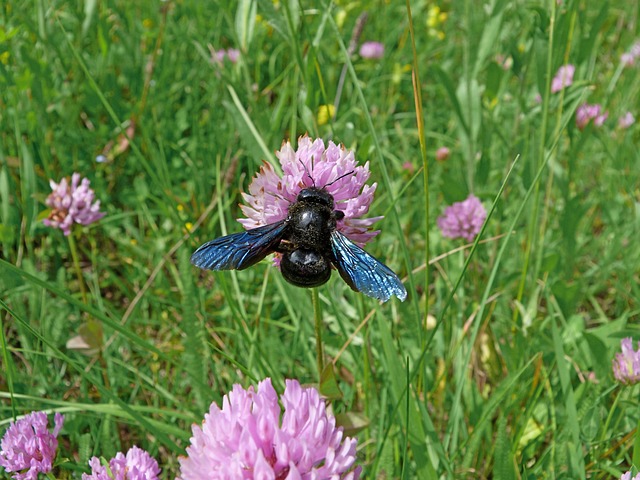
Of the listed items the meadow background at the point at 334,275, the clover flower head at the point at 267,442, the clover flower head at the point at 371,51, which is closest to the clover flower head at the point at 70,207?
the meadow background at the point at 334,275

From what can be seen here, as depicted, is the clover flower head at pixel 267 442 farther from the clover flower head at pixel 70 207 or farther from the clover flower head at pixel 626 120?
the clover flower head at pixel 626 120

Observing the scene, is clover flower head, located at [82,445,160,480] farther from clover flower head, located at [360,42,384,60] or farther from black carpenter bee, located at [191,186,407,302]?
clover flower head, located at [360,42,384,60]

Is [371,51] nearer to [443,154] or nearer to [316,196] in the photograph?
[443,154]

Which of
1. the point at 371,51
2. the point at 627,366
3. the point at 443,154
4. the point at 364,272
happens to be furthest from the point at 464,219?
the point at 371,51

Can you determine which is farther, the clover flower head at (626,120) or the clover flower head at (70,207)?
the clover flower head at (626,120)

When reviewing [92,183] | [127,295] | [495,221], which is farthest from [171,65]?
[495,221]

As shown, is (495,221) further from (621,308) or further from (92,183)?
(92,183)

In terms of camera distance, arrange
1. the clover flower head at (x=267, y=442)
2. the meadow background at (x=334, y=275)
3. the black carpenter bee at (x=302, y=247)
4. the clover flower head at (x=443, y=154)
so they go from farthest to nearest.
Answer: the clover flower head at (x=443, y=154)
the meadow background at (x=334, y=275)
the black carpenter bee at (x=302, y=247)
the clover flower head at (x=267, y=442)
